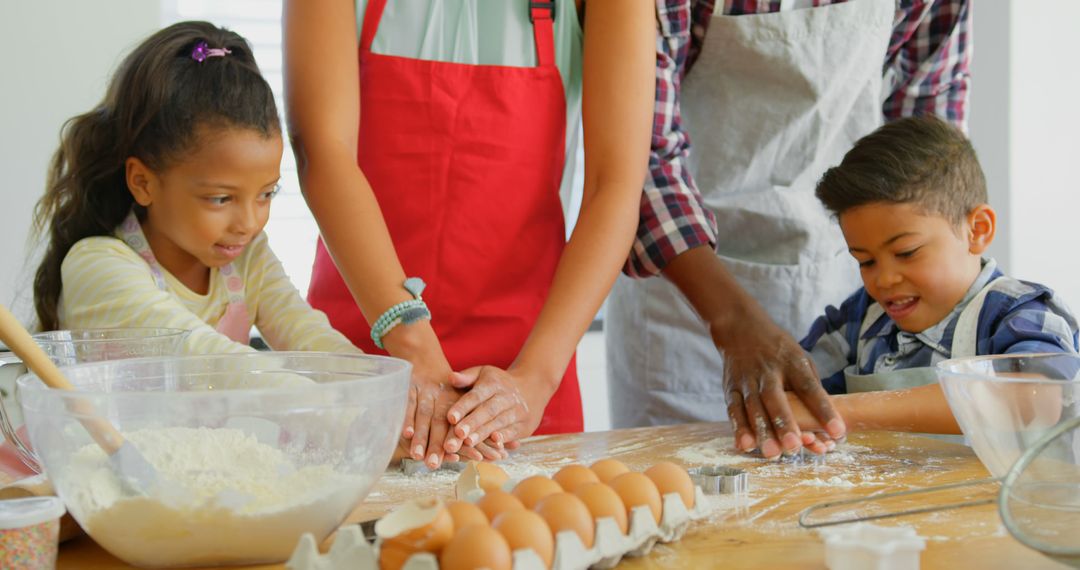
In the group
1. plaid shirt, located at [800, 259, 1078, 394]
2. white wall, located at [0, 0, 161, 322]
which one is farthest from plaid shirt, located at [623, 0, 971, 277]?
white wall, located at [0, 0, 161, 322]

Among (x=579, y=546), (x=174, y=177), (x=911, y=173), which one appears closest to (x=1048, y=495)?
(x=579, y=546)

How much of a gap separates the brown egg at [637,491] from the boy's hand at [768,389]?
436mm

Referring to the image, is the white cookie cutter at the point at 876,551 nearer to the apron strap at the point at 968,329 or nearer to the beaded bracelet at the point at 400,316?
the beaded bracelet at the point at 400,316

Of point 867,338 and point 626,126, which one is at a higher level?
point 626,126

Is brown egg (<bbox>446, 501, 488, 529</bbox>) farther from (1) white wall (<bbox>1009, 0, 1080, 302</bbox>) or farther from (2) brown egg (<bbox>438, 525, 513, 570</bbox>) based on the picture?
(1) white wall (<bbox>1009, 0, 1080, 302</bbox>)

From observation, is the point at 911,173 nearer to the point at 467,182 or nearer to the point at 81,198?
the point at 467,182

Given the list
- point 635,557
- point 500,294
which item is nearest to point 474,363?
point 500,294

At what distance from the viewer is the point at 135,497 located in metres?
0.69

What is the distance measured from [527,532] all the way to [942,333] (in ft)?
3.47

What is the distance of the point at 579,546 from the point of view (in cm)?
68

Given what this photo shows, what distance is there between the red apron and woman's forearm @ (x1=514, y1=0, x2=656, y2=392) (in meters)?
0.11

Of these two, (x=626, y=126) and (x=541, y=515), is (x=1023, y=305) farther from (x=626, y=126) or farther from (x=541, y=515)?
(x=541, y=515)

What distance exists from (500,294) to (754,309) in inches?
14.6

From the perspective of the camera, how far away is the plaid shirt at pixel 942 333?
4.46 ft
